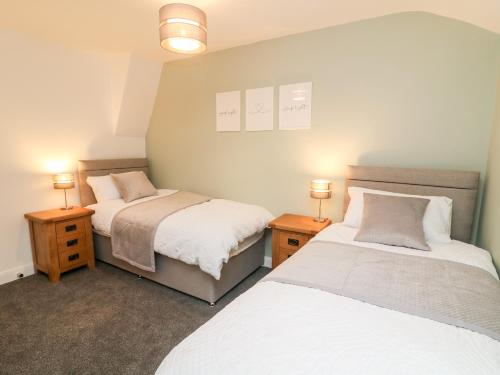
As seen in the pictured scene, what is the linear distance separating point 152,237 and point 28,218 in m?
1.38

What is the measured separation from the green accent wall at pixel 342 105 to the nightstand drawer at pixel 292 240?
0.46m

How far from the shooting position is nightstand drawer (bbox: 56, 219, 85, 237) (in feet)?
8.94

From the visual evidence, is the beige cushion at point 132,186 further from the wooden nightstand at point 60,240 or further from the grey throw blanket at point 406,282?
the grey throw blanket at point 406,282

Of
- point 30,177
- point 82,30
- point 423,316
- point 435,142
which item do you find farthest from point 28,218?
point 435,142

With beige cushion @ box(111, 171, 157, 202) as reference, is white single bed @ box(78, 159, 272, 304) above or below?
below

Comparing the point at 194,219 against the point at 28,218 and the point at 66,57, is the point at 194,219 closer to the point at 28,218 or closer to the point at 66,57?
the point at 28,218

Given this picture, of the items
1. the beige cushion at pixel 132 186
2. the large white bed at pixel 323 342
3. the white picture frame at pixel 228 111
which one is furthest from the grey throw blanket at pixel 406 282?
the beige cushion at pixel 132 186

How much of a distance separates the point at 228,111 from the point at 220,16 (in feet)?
3.47

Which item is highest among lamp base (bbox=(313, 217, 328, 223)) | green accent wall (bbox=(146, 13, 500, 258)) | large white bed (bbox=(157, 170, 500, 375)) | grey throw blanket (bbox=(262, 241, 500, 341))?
green accent wall (bbox=(146, 13, 500, 258))

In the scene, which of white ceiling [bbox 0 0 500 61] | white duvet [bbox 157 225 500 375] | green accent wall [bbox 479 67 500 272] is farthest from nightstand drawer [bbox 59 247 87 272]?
green accent wall [bbox 479 67 500 272]

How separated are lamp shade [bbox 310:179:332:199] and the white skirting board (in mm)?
2970

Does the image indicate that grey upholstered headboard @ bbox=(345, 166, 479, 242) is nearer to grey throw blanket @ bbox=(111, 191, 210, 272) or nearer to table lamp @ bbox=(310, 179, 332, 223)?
table lamp @ bbox=(310, 179, 332, 223)

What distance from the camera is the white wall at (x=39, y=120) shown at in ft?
8.77

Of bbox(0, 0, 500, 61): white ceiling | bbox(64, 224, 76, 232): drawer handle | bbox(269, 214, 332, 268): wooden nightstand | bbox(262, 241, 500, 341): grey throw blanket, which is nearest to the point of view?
bbox(262, 241, 500, 341): grey throw blanket
